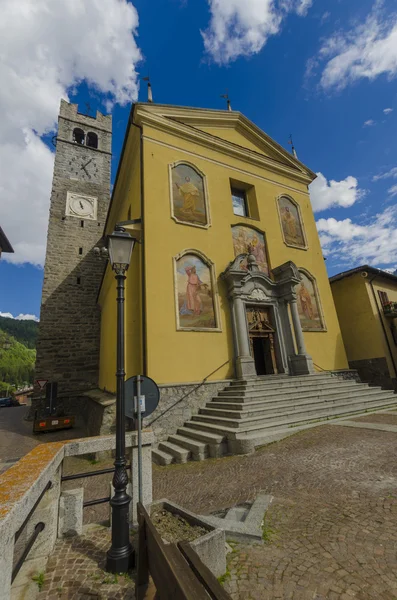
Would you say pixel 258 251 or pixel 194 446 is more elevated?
pixel 258 251

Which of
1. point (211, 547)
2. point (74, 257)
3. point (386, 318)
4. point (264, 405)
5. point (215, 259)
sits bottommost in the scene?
point (211, 547)

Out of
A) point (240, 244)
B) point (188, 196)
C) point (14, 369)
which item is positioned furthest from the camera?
point (14, 369)

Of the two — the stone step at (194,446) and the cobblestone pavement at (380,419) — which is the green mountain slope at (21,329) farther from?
the cobblestone pavement at (380,419)

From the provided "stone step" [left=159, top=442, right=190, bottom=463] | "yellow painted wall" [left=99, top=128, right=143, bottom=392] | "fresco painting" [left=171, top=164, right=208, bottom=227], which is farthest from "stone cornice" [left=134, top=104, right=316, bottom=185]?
"stone step" [left=159, top=442, right=190, bottom=463]

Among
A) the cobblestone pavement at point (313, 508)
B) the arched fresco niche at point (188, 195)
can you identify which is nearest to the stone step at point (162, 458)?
the cobblestone pavement at point (313, 508)

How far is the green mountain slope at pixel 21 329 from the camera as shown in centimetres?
10562

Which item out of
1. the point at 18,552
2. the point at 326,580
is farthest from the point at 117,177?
the point at 326,580

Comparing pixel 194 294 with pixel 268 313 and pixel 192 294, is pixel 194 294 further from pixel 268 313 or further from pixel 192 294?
pixel 268 313

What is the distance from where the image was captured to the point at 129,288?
10.1 metres

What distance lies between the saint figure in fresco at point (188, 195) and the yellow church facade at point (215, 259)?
0.17ft

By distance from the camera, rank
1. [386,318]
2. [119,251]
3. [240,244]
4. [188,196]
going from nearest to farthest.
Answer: [119,251], [188,196], [240,244], [386,318]

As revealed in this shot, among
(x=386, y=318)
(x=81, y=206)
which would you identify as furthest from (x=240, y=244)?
(x=81, y=206)

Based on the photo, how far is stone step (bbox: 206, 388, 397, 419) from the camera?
7.64 metres

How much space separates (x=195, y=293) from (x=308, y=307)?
6162mm
